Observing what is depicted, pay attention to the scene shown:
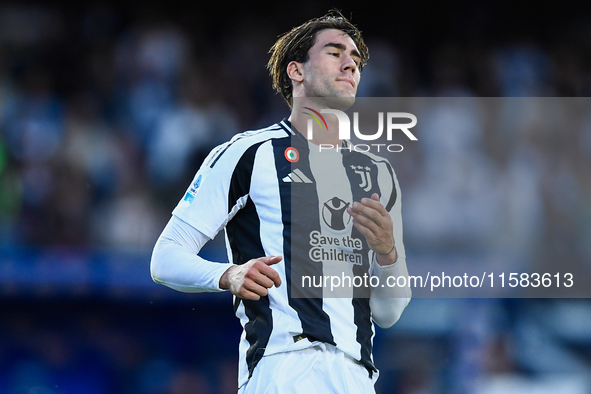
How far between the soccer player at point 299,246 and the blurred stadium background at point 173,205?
2853mm

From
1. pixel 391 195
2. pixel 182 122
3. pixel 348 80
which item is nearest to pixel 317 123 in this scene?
pixel 348 80

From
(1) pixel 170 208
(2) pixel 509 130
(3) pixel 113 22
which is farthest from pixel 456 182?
(3) pixel 113 22

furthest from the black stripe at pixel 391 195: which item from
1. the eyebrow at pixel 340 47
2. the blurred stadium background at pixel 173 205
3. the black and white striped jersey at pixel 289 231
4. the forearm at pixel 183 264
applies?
the blurred stadium background at pixel 173 205

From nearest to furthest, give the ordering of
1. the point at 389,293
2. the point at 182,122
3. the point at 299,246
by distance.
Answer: the point at 299,246, the point at 389,293, the point at 182,122

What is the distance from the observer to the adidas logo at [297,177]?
2.86 meters

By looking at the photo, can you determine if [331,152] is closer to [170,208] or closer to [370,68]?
[170,208]

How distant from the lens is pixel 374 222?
2.54 m

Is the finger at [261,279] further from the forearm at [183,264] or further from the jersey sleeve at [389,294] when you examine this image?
the jersey sleeve at [389,294]

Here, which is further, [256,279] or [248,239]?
[248,239]

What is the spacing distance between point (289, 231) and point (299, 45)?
110cm

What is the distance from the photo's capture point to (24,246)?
5836mm

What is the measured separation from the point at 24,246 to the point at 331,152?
3.74 metres

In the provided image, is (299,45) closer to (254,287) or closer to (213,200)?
(213,200)

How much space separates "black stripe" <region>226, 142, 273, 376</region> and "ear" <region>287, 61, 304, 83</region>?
1.87ft
